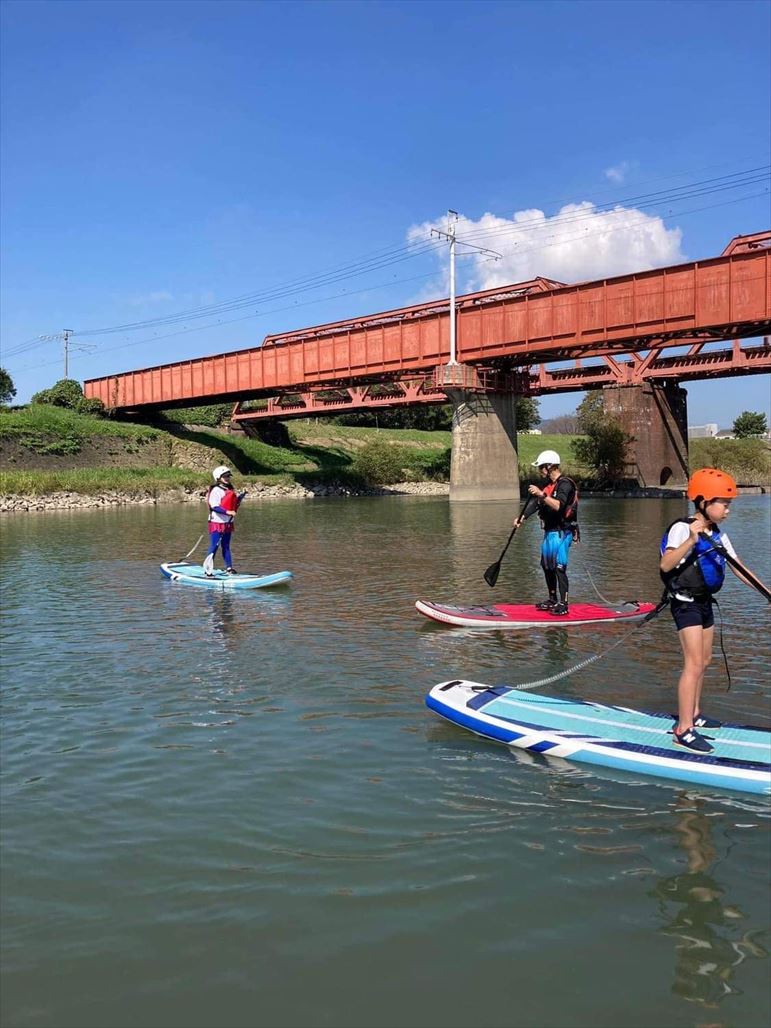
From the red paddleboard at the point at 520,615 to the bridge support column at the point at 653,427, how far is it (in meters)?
50.5

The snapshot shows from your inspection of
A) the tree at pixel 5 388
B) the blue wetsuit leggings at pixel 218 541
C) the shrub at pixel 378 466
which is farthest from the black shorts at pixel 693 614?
the tree at pixel 5 388

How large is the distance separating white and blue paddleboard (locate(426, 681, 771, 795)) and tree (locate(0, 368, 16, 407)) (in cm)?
8711

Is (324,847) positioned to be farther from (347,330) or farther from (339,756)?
(347,330)

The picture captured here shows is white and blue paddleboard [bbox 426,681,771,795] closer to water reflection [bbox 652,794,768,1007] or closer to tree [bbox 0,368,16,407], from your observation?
water reflection [bbox 652,794,768,1007]

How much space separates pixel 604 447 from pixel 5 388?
199 ft

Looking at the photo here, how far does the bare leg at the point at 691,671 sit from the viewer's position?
6285 mm

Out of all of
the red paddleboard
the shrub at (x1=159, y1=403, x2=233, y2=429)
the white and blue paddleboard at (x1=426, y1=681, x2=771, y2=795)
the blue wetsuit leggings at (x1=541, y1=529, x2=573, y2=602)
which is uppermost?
the shrub at (x1=159, y1=403, x2=233, y2=429)

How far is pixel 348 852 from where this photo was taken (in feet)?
16.0

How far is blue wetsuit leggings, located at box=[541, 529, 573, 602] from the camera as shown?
A: 12023 millimetres

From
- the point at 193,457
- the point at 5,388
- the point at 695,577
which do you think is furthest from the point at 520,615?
the point at 5,388

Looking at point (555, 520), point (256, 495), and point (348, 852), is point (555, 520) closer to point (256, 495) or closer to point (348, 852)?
point (348, 852)

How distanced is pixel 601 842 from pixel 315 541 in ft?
67.6

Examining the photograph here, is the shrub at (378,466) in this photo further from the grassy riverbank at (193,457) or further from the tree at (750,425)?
the tree at (750,425)

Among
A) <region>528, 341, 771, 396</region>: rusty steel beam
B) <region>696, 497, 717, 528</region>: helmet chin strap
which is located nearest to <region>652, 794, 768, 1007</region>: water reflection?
<region>696, 497, 717, 528</region>: helmet chin strap
